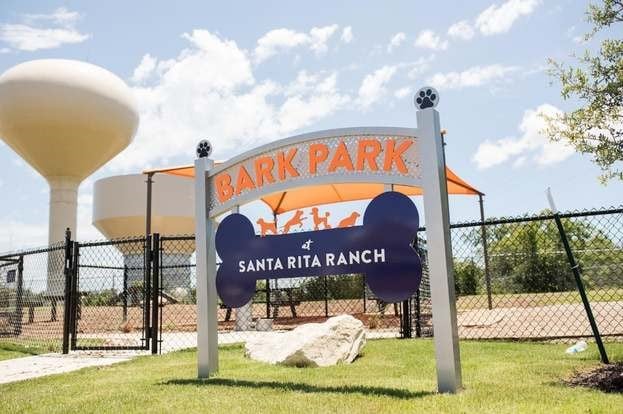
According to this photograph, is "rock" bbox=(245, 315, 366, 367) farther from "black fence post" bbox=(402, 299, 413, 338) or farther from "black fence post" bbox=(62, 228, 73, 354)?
"black fence post" bbox=(62, 228, 73, 354)

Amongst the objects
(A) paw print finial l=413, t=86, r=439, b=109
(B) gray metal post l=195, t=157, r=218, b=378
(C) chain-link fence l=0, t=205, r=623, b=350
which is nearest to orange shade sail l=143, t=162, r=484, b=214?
(C) chain-link fence l=0, t=205, r=623, b=350

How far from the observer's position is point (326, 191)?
43.2 ft

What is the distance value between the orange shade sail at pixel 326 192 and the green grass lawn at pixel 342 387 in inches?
208

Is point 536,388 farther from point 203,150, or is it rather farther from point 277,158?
point 203,150

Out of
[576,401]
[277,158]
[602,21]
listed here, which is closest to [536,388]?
[576,401]

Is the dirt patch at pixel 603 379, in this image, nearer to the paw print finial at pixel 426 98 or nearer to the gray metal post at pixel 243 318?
the paw print finial at pixel 426 98

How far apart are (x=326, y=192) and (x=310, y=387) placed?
872cm

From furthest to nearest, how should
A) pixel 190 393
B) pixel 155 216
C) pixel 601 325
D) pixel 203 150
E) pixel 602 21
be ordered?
1. pixel 155 216
2. pixel 601 325
3. pixel 203 150
4. pixel 602 21
5. pixel 190 393

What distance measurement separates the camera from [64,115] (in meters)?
22.8

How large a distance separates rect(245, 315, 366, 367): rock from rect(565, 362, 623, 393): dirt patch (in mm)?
2534

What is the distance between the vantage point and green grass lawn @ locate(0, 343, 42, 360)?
9.01m

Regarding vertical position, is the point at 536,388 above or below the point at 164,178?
below

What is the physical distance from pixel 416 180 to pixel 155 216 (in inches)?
1203

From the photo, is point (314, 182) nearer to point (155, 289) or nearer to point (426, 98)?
point (426, 98)
